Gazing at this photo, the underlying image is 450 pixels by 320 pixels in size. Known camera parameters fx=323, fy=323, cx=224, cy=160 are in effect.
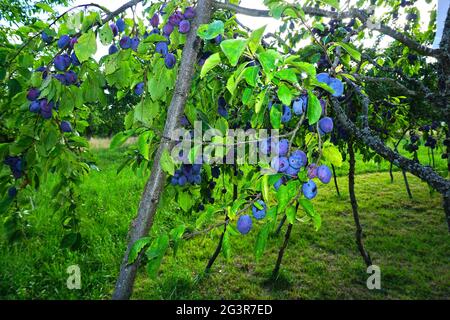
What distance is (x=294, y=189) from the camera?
87cm

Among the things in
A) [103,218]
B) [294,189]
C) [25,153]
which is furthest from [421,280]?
[103,218]

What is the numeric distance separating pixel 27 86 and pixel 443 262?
4047 mm

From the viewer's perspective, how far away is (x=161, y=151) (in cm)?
107

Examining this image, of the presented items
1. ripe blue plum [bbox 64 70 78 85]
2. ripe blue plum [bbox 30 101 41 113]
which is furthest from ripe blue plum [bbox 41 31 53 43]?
ripe blue plum [bbox 30 101 41 113]

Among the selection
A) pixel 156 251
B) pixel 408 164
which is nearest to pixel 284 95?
pixel 156 251

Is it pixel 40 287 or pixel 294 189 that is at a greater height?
pixel 294 189

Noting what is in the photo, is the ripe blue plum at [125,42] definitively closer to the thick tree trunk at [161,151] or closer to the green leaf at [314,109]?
the thick tree trunk at [161,151]

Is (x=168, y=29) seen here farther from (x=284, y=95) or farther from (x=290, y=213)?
(x=290, y=213)

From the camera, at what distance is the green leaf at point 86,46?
3.50 ft

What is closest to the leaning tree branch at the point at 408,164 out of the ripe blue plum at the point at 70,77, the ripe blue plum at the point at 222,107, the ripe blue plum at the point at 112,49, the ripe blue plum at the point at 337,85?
the ripe blue plum at the point at 337,85

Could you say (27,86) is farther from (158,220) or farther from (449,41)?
(158,220)

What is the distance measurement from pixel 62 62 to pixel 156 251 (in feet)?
2.63

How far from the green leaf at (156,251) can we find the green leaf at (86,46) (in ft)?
2.11

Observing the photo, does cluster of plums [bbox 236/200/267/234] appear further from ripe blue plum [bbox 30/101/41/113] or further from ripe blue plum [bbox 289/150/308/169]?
ripe blue plum [bbox 30/101/41/113]
